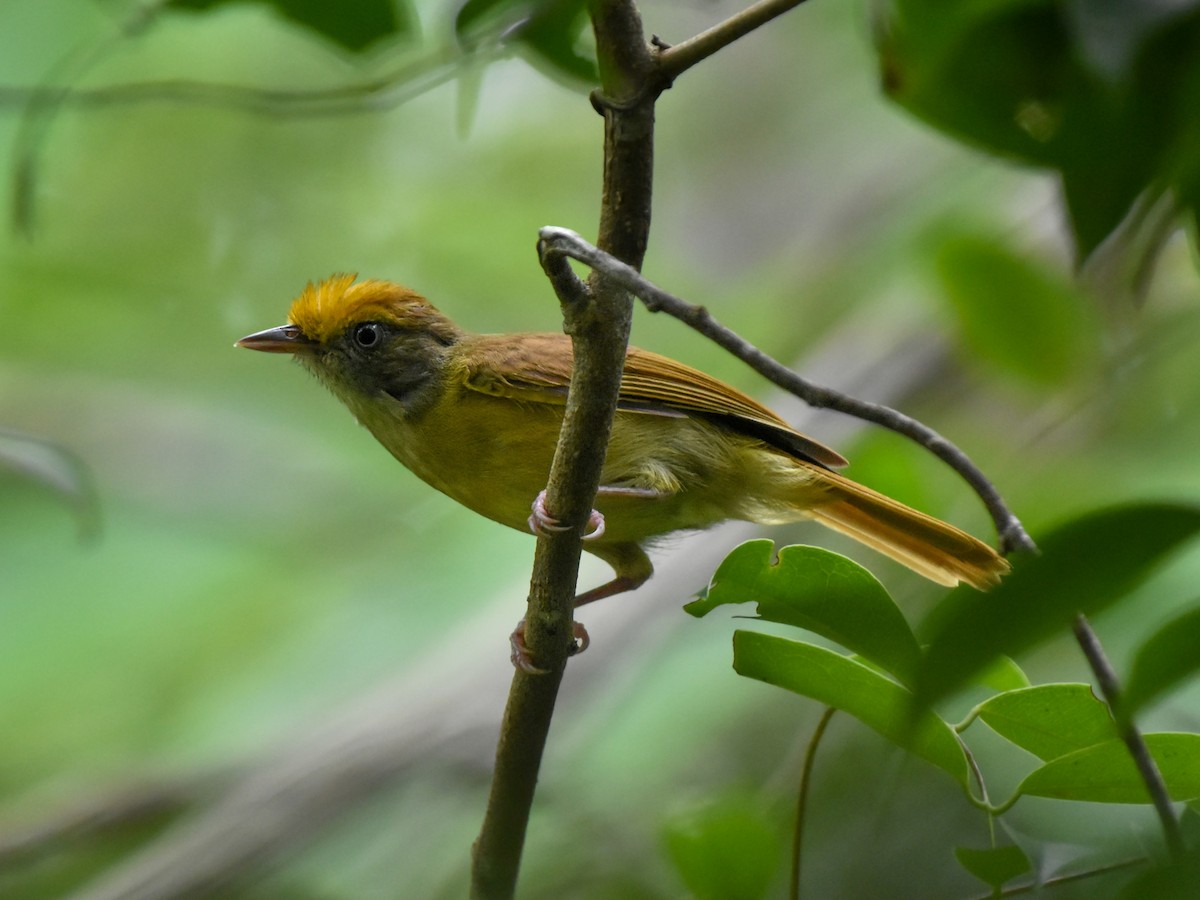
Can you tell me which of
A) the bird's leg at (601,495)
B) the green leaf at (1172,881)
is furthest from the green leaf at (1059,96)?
the bird's leg at (601,495)

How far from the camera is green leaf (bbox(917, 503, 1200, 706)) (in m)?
0.95

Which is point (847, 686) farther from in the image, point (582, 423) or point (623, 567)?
point (623, 567)

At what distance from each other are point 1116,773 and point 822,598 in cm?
43

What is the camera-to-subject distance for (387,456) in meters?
7.17

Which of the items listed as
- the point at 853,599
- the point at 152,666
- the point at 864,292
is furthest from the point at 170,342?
the point at 853,599

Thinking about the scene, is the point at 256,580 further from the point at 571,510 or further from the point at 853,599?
the point at 853,599

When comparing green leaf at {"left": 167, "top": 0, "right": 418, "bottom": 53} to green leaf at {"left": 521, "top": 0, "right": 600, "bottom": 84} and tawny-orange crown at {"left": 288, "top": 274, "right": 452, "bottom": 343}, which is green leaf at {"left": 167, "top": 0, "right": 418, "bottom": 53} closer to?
green leaf at {"left": 521, "top": 0, "right": 600, "bottom": 84}

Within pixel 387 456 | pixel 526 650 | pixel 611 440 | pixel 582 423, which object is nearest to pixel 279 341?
pixel 611 440

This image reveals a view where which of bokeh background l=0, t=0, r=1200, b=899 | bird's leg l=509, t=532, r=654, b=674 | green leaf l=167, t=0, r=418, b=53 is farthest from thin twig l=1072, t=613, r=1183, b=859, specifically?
bird's leg l=509, t=532, r=654, b=674

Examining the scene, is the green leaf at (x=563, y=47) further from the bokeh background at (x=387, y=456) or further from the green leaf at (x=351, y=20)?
the bokeh background at (x=387, y=456)

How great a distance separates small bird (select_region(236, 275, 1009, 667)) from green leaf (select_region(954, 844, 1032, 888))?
4.90 ft

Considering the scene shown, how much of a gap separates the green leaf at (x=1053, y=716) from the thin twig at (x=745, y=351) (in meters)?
0.21

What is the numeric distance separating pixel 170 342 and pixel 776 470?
186 inches

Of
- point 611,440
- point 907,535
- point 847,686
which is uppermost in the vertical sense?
point 611,440
